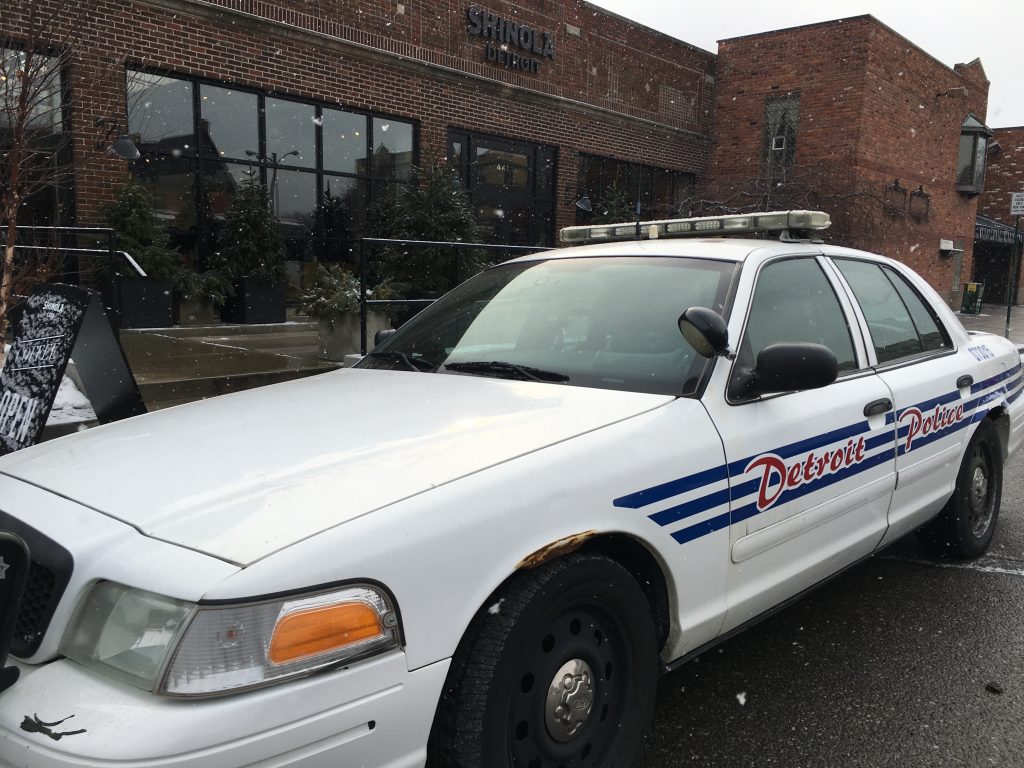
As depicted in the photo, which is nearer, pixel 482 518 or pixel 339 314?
pixel 482 518

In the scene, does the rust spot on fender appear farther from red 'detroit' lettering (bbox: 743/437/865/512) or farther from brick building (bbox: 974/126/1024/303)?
brick building (bbox: 974/126/1024/303)

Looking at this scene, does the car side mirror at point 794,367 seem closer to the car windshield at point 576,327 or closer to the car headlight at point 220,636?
the car windshield at point 576,327

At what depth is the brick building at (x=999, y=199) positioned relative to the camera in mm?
34656

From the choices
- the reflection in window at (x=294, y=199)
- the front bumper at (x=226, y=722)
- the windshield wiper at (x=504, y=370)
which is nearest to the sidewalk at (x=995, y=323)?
the reflection in window at (x=294, y=199)

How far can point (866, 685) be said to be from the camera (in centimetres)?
312

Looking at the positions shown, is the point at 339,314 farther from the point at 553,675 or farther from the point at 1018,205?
the point at 1018,205

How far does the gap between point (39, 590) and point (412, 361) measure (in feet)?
5.62

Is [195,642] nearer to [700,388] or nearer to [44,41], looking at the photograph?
[700,388]

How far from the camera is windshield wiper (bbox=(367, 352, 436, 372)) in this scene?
324 cm

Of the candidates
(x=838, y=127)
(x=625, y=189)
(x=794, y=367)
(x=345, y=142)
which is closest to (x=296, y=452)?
(x=794, y=367)

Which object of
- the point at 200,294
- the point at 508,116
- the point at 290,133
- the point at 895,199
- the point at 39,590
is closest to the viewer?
the point at 39,590

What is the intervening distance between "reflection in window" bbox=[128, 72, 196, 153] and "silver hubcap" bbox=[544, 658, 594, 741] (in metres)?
10.8

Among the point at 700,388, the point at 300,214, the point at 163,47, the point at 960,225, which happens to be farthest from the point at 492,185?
the point at 960,225

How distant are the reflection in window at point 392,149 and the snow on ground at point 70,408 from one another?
29.8ft
